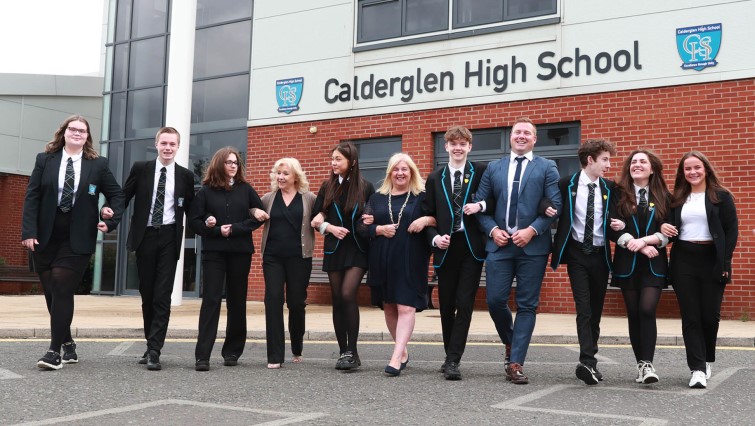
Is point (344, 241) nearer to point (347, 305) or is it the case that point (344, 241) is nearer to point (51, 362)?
point (347, 305)

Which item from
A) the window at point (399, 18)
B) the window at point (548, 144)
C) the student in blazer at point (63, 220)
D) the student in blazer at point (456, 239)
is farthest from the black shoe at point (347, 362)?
the window at point (399, 18)

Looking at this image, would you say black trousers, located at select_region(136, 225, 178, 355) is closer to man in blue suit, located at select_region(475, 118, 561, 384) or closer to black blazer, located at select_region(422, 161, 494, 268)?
black blazer, located at select_region(422, 161, 494, 268)

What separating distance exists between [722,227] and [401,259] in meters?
2.35

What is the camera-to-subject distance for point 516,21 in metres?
13.3

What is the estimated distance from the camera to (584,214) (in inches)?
230

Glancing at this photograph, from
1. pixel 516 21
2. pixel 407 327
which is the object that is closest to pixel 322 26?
pixel 516 21

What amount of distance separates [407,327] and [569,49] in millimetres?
7998

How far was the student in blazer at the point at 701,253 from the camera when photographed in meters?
5.61

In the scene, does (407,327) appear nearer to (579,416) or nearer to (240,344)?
(240,344)

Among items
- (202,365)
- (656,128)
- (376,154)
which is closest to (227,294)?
(202,365)

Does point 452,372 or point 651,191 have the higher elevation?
point 651,191

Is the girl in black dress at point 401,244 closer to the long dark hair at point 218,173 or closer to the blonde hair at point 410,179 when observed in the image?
the blonde hair at point 410,179

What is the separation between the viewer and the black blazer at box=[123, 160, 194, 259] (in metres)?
6.48

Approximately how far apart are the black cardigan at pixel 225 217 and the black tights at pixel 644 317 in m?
3.01
